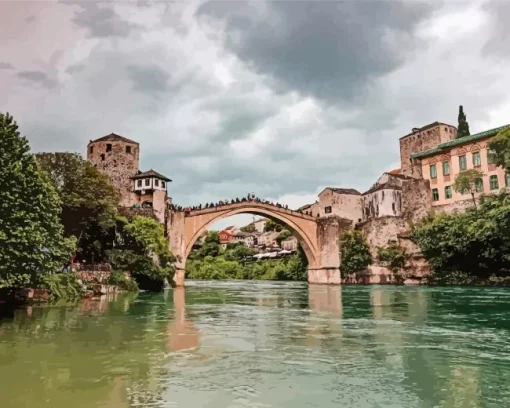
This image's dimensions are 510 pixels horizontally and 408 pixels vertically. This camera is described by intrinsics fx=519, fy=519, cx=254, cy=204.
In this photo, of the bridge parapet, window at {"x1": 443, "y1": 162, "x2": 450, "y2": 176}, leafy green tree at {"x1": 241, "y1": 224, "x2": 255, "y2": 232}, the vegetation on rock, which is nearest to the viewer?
the bridge parapet

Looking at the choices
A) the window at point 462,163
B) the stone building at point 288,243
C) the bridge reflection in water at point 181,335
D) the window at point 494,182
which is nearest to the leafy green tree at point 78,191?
the bridge reflection in water at point 181,335

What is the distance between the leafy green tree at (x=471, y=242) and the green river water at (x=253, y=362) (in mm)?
19902

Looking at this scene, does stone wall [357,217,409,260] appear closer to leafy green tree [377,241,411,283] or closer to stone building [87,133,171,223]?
leafy green tree [377,241,411,283]

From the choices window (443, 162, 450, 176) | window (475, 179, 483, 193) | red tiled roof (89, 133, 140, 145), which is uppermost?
red tiled roof (89, 133, 140, 145)

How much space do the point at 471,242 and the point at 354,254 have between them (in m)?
13.9

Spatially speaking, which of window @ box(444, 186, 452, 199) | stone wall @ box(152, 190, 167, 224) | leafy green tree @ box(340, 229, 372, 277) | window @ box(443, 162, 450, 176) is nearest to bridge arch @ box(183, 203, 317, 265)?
stone wall @ box(152, 190, 167, 224)

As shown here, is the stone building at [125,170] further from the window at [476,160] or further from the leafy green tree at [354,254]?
the window at [476,160]

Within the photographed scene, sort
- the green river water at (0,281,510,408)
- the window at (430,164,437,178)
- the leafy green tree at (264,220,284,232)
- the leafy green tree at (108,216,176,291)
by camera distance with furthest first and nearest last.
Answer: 1. the leafy green tree at (264,220,284,232)
2. the window at (430,164,437,178)
3. the leafy green tree at (108,216,176,291)
4. the green river water at (0,281,510,408)

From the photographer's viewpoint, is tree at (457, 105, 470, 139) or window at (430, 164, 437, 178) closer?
window at (430, 164, 437, 178)

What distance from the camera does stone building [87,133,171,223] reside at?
5019 centimetres

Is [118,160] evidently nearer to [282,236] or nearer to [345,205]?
[345,205]

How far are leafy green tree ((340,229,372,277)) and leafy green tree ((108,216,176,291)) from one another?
20.8m

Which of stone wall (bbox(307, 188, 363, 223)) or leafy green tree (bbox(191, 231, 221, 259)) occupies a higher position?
stone wall (bbox(307, 188, 363, 223))

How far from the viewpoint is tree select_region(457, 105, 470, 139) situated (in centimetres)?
5744
